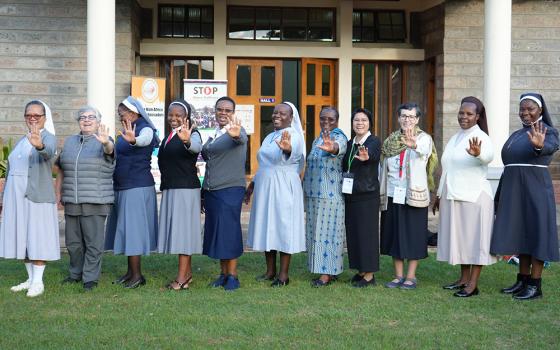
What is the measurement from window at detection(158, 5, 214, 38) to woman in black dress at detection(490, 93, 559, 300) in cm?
1022

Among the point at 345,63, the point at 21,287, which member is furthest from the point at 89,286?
the point at 345,63

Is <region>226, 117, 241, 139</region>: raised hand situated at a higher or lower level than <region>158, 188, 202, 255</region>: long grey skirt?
higher

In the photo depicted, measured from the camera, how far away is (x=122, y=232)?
7512 millimetres

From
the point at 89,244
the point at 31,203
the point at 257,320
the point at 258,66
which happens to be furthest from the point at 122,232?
the point at 258,66

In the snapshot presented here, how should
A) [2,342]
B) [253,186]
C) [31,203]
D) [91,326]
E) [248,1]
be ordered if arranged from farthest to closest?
[248,1] → [253,186] → [31,203] → [91,326] → [2,342]

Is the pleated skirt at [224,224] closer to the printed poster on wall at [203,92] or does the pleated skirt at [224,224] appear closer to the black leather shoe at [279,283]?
the black leather shoe at [279,283]

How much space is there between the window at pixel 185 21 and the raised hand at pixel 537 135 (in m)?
10.4

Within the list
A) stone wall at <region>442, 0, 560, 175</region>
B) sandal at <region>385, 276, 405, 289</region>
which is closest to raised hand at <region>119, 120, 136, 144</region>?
sandal at <region>385, 276, 405, 289</region>

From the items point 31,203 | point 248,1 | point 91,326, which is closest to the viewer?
point 91,326

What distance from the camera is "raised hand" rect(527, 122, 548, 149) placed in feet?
22.8

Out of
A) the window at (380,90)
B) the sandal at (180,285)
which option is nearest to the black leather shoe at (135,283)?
the sandal at (180,285)

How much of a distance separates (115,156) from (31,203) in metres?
0.87

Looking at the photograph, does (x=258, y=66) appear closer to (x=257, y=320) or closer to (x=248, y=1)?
(x=248, y=1)

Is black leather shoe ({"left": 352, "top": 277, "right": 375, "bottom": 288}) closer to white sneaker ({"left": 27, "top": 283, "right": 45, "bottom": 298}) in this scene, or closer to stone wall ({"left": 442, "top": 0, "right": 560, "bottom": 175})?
white sneaker ({"left": 27, "top": 283, "right": 45, "bottom": 298})
